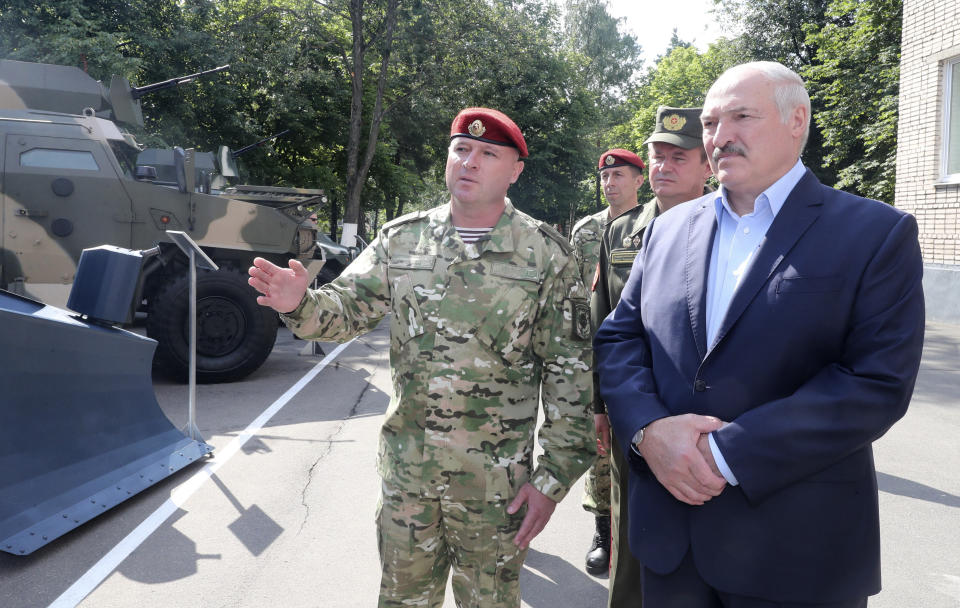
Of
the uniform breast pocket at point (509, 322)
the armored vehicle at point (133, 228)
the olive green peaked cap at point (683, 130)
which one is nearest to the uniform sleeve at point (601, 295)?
the olive green peaked cap at point (683, 130)

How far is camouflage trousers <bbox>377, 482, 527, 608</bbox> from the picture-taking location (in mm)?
2234

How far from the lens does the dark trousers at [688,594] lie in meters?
1.69

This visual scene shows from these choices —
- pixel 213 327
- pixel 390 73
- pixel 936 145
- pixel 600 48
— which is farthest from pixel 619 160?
pixel 600 48

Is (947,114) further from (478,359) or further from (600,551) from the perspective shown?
(478,359)

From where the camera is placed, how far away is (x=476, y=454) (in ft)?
7.36

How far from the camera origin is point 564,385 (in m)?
2.28

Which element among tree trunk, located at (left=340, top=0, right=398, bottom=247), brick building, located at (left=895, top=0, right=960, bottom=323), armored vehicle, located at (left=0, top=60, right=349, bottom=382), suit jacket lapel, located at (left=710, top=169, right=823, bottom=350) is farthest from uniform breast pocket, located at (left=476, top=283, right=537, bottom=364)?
tree trunk, located at (left=340, top=0, right=398, bottom=247)

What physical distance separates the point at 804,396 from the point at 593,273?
99.2 inches

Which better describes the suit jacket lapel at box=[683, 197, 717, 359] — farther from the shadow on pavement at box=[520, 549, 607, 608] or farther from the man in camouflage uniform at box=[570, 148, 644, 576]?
the shadow on pavement at box=[520, 549, 607, 608]

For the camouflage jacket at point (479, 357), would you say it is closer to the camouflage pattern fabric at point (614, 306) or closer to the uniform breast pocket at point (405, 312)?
the uniform breast pocket at point (405, 312)

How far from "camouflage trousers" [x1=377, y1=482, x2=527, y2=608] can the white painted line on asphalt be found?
1682mm

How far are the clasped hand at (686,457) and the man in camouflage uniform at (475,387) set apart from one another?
1.73ft

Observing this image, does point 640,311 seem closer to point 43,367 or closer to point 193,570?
point 193,570

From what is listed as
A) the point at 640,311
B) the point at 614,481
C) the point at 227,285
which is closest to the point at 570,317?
the point at 640,311
